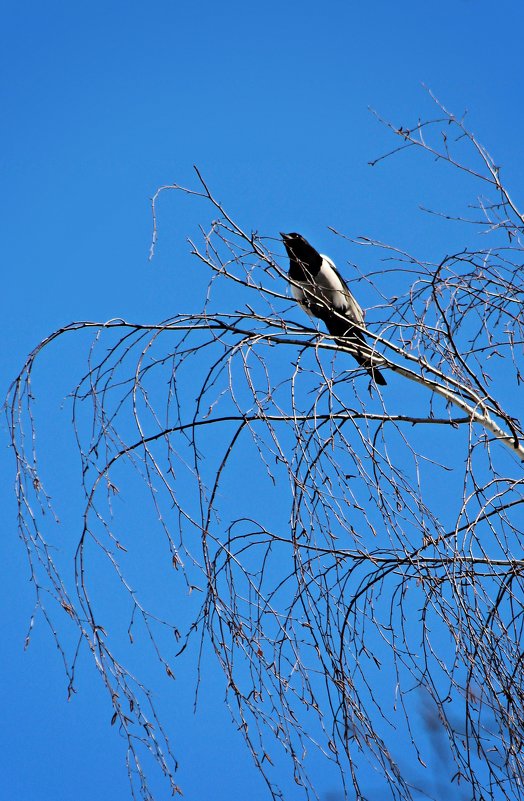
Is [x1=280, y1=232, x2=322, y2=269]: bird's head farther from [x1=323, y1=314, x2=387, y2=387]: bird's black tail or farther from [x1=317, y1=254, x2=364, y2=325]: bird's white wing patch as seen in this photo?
[x1=323, y1=314, x2=387, y2=387]: bird's black tail

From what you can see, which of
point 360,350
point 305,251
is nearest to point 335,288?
point 305,251

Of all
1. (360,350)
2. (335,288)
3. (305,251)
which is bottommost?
(360,350)

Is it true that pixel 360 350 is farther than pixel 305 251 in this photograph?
No

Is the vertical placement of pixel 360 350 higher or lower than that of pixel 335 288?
lower

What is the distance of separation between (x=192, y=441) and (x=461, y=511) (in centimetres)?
60

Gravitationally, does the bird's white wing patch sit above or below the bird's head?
below

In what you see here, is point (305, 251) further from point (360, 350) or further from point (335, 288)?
point (360, 350)

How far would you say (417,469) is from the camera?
2008 millimetres

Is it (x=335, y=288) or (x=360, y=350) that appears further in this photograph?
(x=335, y=288)

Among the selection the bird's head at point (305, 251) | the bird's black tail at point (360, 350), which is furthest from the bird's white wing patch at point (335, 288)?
the bird's black tail at point (360, 350)

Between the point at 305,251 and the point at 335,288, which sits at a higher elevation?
the point at 305,251

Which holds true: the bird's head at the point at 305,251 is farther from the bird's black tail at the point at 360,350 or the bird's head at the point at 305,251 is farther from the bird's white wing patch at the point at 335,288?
the bird's black tail at the point at 360,350

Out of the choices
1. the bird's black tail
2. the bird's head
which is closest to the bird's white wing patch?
the bird's head

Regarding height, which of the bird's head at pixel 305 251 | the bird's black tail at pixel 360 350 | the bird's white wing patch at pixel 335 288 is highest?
the bird's head at pixel 305 251
